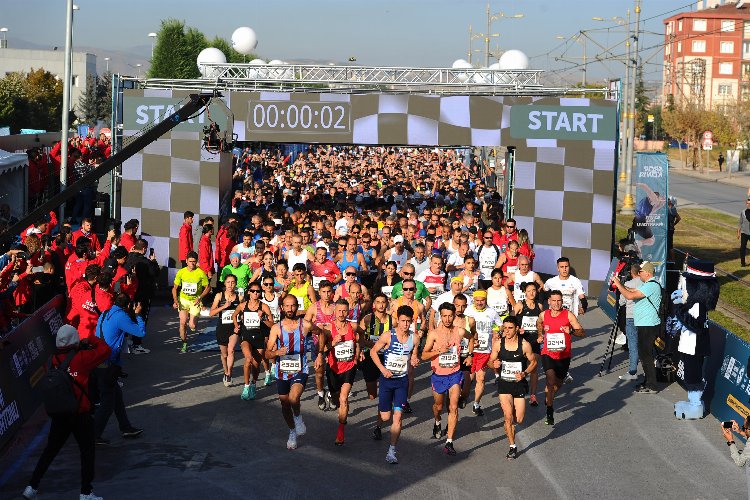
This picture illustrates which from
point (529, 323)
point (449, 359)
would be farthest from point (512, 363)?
point (529, 323)

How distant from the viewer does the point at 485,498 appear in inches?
378

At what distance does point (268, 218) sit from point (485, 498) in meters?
13.2

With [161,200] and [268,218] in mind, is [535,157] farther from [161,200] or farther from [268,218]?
[161,200]

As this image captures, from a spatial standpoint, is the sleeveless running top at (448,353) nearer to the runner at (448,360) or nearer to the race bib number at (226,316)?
the runner at (448,360)

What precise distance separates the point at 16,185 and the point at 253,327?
14.0 meters

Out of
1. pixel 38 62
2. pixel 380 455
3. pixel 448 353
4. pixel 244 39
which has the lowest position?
pixel 380 455

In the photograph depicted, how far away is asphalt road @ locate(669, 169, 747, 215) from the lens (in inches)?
1796

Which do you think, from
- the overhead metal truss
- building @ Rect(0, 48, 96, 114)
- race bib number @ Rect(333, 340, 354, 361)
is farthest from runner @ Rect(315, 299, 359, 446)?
building @ Rect(0, 48, 96, 114)

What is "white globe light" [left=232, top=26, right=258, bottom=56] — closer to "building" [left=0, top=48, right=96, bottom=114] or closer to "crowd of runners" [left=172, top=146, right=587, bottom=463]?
"crowd of runners" [left=172, top=146, right=587, bottom=463]

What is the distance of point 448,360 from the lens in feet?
36.0

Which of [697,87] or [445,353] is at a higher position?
[697,87]

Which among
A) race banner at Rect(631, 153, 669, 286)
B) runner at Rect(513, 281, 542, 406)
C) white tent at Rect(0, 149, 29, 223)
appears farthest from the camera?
white tent at Rect(0, 149, 29, 223)

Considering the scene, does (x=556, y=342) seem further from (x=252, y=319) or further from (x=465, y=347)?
(x=252, y=319)

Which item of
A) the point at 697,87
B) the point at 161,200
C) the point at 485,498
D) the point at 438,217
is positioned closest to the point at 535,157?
the point at 438,217
